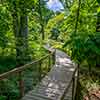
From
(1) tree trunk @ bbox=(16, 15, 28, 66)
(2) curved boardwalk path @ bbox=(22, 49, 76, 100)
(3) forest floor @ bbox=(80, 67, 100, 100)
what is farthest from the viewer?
(1) tree trunk @ bbox=(16, 15, 28, 66)

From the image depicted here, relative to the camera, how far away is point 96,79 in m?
10.3

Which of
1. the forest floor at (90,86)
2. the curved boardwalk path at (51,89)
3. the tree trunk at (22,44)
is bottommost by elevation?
the forest floor at (90,86)

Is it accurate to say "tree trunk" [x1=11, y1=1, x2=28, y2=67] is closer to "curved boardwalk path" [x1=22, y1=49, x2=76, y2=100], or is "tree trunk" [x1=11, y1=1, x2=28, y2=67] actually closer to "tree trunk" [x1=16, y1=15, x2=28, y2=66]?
"tree trunk" [x1=16, y1=15, x2=28, y2=66]

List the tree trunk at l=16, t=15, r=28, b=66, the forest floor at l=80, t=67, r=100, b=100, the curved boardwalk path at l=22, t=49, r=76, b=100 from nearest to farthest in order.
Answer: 1. the curved boardwalk path at l=22, t=49, r=76, b=100
2. the forest floor at l=80, t=67, r=100, b=100
3. the tree trunk at l=16, t=15, r=28, b=66

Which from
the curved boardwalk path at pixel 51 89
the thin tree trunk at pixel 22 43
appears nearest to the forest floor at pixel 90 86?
the curved boardwalk path at pixel 51 89

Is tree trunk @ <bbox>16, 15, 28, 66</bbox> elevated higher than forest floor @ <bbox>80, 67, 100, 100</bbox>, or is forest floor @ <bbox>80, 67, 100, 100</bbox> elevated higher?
tree trunk @ <bbox>16, 15, 28, 66</bbox>

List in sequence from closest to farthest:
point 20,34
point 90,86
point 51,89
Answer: point 51,89 → point 90,86 → point 20,34

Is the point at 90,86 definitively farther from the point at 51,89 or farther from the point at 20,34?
the point at 20,34

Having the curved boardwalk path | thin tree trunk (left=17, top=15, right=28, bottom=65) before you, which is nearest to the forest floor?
the curved boardwalk path

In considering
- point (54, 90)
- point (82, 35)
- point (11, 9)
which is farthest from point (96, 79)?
point (82, 35)

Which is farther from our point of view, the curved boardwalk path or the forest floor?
the forest floor

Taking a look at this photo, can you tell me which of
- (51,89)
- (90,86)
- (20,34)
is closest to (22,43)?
(20,34)

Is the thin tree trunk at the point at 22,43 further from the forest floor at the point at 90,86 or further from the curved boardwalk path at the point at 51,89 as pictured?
the forest floor at the point at 90,86

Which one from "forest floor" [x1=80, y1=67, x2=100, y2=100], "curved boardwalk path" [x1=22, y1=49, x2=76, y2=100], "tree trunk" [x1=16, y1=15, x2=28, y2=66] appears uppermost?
"tree trunk" [x1=16, y1=15, x2=28, y2=66]
